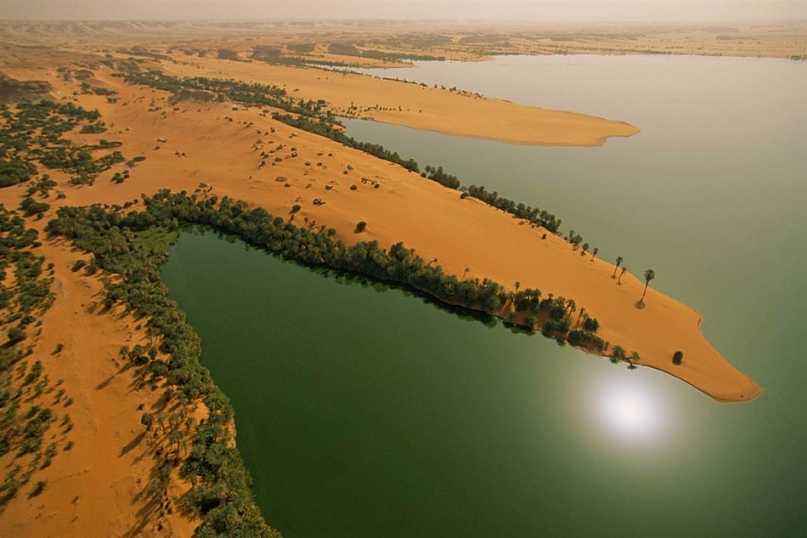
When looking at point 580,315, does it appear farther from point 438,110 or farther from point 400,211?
point 438,110

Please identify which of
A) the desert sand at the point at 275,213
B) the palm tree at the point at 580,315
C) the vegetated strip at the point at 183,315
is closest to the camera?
the desert sand at the point at 275,213

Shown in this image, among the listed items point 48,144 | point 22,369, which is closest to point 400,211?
point 22,369

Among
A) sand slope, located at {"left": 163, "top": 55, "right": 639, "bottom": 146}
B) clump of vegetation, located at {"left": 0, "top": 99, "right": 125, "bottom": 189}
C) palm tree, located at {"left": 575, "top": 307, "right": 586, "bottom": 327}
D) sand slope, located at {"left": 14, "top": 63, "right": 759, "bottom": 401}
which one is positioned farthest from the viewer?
sand slope, located at {"left": 163, "top": 55, "right": 639, "bottom": 146}

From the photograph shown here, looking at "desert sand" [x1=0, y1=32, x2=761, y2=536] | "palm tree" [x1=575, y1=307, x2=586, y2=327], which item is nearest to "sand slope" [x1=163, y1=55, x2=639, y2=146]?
"desert sand" [x1=0, y1=32, x2=761, y2=536]

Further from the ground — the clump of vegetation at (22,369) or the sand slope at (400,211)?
the sand slope at (400,211)

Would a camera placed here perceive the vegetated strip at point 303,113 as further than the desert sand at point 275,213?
Yes

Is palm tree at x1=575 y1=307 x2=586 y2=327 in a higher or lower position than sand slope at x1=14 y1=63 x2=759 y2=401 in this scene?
lower

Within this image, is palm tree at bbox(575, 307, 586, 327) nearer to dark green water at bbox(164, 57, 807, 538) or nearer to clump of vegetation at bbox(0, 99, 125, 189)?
dark green water at bbox(164, 57, 807, 538)

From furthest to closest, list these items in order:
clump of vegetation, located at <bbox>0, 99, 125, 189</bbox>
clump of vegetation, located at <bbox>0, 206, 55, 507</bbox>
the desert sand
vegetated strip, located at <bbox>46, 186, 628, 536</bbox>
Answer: clump of vegetation, located at <bbox>0, 99, 125, 189</bbox>, clump of vegetation, located at <bbox>0, 206, 55, 507</bbox>, vegetated strip, located at <bbox>46, 186, 628, 536</bbox>, the desert sand

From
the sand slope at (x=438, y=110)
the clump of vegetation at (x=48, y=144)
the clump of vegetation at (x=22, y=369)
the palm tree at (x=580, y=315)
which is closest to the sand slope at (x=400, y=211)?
the palm tree at (x=580, y=315)

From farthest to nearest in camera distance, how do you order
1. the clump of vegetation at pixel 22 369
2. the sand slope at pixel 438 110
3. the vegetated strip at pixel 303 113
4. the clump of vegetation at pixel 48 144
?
1. the sand slope at pixel 438 110
2. the clump of vegetation at pixel 48 144
3. the vegetated strip at pixel 303 113
4. the clump of vegetation at pixel 22 369

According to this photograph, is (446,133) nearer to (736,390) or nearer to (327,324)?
(327,324)

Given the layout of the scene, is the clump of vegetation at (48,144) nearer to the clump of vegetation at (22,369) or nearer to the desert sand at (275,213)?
the desert sand at (275,213)
